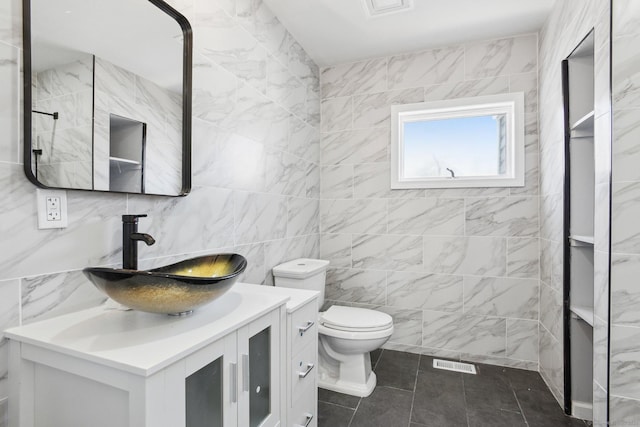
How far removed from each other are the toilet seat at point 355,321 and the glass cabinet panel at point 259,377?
34.4 inches

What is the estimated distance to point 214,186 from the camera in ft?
5.41

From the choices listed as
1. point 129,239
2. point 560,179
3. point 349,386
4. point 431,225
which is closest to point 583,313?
point 560,179

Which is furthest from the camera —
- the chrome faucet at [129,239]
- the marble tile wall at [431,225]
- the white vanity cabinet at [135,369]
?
the marble tile wall at [431,225]

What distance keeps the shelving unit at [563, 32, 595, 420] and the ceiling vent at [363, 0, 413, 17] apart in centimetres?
101

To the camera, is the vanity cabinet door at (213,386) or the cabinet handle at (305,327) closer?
the vanity cabinet door at (213,386)

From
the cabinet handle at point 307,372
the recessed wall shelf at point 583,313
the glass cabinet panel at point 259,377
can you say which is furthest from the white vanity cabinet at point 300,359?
the recessed wall shelf at point 583,313

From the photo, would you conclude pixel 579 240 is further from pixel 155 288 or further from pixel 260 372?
pixel 155 288

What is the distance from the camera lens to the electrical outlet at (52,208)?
970 mm

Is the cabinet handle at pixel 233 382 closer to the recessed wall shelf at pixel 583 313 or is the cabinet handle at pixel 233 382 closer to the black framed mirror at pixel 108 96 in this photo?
the black framed mirror at pixel 108 96

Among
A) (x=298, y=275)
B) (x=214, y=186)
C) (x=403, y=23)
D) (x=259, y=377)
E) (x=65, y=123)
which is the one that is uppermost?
(x=403, y=23)

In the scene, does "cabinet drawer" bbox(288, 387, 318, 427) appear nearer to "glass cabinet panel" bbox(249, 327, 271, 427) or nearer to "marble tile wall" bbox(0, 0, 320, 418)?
"glass cabinet panel" bbox(249, 327, 271, 427)

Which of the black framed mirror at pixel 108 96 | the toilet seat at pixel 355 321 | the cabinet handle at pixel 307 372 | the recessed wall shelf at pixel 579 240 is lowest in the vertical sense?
the cabinet handle at pixel 307 372

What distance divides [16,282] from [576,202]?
2.52 meters

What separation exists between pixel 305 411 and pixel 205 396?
2.57 feet
